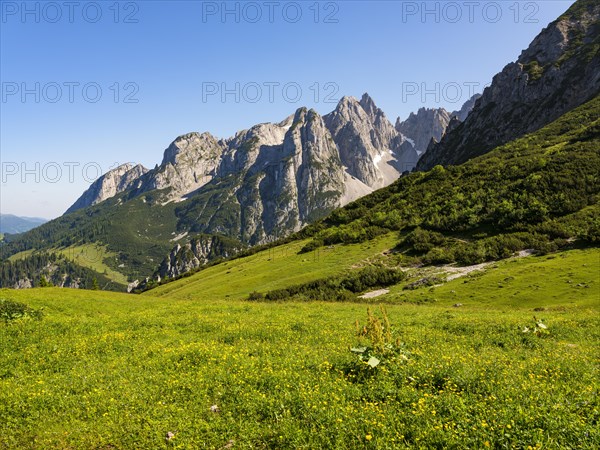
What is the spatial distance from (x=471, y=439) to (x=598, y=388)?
5.41 meters

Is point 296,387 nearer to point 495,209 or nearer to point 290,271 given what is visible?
point 290,271

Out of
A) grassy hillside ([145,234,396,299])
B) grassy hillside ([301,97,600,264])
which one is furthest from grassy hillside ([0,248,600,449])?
grassy hillside ([145,234,396,299])

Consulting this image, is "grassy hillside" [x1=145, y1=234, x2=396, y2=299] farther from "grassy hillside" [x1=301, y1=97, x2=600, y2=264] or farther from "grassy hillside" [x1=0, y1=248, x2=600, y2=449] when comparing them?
"grassy hillside" [x1=0, y1=248, x2=600, y2=449]

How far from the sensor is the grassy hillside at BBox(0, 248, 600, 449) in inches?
363

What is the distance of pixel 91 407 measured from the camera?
1166 cm

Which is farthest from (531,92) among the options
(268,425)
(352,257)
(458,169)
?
(268,425)

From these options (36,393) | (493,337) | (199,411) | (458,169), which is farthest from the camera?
(458,169)

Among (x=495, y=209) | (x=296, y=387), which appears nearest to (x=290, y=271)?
(x=495, y=209)

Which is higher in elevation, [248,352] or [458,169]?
[458,169]

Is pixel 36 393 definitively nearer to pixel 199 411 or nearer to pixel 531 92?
pixel 199 411

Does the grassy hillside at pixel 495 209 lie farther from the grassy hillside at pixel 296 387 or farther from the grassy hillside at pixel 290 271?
the grassy hillside at pixel 296 387

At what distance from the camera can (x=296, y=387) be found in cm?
1191

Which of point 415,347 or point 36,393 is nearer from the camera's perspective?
point 36,393

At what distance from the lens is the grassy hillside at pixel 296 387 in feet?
30.2
